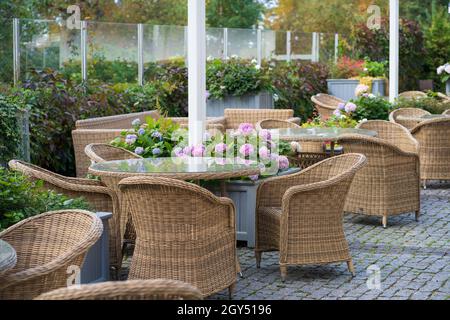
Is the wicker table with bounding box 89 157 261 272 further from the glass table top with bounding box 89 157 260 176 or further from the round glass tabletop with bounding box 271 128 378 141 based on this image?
the round glass tabletop with bounding box 271 128 378 141

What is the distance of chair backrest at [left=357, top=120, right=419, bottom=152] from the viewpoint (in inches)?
337

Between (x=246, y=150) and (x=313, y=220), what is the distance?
97cm

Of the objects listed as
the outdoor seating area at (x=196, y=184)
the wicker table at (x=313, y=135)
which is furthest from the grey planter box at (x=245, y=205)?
the wicker table at (x=313, y=135)

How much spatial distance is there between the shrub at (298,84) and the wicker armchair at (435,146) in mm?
5043

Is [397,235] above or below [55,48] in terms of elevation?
below

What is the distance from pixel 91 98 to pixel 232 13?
26396mm

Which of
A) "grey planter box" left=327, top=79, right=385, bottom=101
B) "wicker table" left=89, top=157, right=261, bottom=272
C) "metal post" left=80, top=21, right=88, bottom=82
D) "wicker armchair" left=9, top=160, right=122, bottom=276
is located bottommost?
"wicker armchair" left=9, top=160, right=122, bottom=276

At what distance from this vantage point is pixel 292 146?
801 centimetres

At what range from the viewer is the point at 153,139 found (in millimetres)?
7242

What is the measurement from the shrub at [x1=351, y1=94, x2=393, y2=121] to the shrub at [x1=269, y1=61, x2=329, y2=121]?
3.00 meters

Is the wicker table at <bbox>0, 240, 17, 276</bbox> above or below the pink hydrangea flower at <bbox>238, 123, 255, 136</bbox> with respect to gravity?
below

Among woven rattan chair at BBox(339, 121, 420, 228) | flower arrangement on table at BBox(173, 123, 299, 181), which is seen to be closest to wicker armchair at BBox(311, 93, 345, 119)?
woven rattan chair at BBox(339, 121, 420, 228)

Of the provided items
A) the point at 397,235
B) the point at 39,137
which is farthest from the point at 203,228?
the point at 39,137
